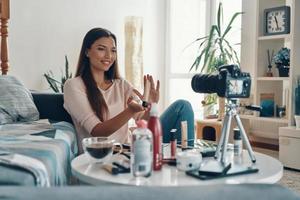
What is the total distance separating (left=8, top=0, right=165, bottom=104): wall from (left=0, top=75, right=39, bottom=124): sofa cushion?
109 cm

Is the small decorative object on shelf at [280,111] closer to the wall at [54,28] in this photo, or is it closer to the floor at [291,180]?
the floor at [291,180]

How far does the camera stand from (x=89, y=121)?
5.53 feet

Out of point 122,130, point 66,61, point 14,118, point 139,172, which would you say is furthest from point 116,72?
point 66,61

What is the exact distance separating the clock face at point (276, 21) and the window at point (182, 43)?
1.20 metres

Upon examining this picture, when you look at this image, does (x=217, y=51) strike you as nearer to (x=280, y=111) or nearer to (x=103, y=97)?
(x=280, y=111)

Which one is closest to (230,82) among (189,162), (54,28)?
(189,162)

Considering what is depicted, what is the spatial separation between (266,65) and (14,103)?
7.02 feet

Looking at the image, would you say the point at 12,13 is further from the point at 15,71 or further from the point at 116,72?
the point at 116,72

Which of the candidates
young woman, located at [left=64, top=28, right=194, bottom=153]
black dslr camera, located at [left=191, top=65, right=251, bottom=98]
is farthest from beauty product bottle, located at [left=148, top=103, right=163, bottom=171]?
young woman, located at [left=64, top=28, right=194, bottom=153]

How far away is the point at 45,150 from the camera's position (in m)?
1.24

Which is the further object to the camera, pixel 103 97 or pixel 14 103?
pixel 14 103

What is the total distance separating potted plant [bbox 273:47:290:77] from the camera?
3025mm

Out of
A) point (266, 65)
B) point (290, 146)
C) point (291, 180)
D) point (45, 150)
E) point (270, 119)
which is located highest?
point (266, 65)

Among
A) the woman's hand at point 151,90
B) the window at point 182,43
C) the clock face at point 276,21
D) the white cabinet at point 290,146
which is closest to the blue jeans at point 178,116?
the woman's hand at point 151,90
